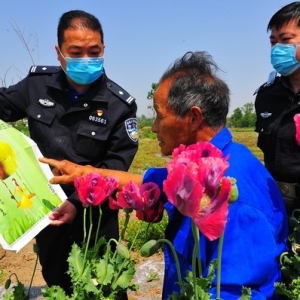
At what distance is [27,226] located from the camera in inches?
57.2

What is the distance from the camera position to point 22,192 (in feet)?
4.96

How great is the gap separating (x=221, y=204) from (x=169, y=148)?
62 cm

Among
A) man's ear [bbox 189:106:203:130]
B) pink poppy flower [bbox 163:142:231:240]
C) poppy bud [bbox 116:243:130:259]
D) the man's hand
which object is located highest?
man's ear [bbox 189:106:203:130]

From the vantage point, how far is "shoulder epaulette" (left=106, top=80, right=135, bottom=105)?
2.32 meters

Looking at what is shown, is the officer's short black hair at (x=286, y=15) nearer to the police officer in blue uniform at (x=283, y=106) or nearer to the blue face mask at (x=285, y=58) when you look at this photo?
the police officer in blue uniform at (x=283, y=106)

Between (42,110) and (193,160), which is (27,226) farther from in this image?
(42,110)

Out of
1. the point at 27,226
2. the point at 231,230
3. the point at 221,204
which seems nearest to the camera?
the point at 221,204

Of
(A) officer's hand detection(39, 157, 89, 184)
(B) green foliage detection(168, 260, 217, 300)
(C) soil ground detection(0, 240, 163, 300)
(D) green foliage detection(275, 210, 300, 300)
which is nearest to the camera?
(B) green foliage detection(168, 260, 217, 300)

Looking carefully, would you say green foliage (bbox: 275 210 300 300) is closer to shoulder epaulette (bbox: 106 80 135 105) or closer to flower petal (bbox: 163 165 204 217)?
flower petal (bbox: 163 165 204 217)

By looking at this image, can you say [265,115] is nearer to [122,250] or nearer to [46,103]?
[46,103]

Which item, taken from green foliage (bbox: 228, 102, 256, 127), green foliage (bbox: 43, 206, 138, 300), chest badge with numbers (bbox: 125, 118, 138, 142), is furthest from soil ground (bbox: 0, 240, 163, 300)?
green foliage (bbox: 228, 102, 256, 127)

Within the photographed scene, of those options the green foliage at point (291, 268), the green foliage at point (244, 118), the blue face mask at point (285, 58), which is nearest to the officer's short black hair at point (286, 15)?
the blue face mask at point (285, 58)

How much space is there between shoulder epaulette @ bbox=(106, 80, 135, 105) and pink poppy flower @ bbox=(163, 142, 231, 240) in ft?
5.05

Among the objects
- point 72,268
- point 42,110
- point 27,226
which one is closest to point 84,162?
point 42,110
